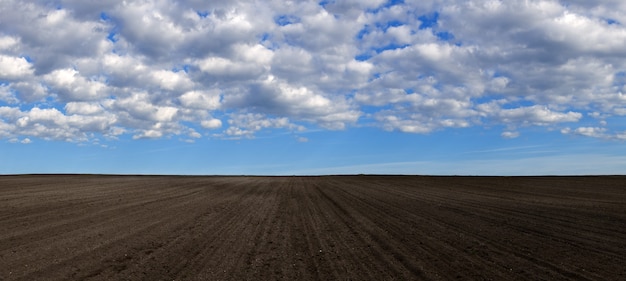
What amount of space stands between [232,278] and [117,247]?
4.67 meters

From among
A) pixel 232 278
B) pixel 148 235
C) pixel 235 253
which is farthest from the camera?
pixel 148 235

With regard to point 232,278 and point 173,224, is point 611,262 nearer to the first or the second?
point 232,278

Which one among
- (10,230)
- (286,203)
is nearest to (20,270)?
(10,230)

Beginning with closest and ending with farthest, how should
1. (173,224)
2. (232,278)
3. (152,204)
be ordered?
(232,278)
(173,224)
(152,204)

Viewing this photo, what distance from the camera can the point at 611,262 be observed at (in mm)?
10539

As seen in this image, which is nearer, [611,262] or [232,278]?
[232,278]

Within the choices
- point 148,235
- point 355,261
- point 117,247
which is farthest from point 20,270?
point 355,261

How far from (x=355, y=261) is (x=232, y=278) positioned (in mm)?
2857

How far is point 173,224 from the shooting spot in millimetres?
16625

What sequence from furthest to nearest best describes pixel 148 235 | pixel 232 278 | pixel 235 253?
pixel 148 235, pixel 235 253, pixel 232 278

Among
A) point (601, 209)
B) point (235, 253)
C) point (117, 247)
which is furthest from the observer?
point (601, 209)

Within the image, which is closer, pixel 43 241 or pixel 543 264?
pixel 543 264

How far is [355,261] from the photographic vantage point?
10727 mm

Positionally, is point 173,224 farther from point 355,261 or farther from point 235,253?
point 355,261
